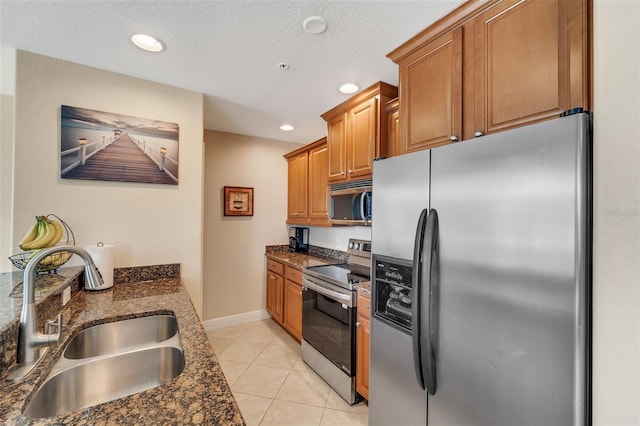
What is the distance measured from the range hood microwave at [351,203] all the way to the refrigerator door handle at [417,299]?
41.9 inches

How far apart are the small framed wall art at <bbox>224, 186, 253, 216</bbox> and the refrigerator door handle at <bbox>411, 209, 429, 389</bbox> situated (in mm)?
2774

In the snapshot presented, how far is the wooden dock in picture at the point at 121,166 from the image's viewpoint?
1.96 meters

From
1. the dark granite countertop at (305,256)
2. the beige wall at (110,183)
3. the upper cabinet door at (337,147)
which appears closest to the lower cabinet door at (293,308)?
the dark granite countertop at (305,256)

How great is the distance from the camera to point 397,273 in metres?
1.45

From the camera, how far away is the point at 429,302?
1158 mm

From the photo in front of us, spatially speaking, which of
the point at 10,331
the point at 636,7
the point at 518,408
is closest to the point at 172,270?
the point at 10,331

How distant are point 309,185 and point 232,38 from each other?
1905 mm

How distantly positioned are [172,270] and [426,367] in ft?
6.58

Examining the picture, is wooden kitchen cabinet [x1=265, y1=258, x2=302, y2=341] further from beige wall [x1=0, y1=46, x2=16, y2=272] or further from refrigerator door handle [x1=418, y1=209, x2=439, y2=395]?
beige wall [x1=0, y1=46, x2=16, y2=272]

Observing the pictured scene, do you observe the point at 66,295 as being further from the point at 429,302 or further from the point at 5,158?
the point at 429,302

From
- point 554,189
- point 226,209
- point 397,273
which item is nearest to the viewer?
point 554,189

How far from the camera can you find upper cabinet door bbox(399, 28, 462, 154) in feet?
4.56

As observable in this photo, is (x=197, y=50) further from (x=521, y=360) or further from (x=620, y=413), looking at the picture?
(x=620, y=413)

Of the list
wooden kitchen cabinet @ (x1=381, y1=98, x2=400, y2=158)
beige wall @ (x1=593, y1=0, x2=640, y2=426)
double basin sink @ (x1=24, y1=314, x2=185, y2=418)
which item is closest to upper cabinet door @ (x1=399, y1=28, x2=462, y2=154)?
wooden kitchen cabinet @ (x1=381, y1=98, x2=400, y2=158)
